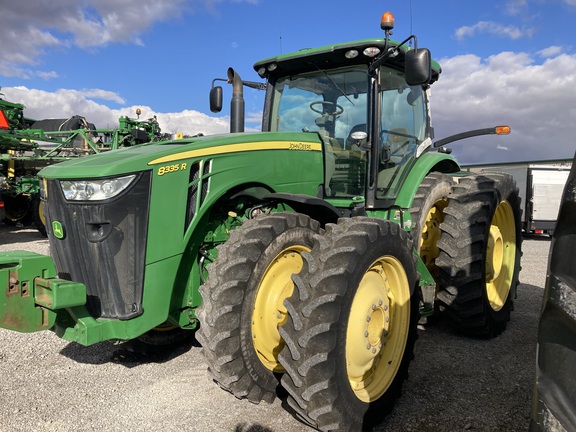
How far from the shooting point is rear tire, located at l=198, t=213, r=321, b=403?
107 inches

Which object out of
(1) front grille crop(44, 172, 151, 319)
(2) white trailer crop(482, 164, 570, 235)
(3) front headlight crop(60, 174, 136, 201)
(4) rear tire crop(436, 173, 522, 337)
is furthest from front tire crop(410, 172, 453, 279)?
(2) white trailer crop(482, 164, 570, 235)

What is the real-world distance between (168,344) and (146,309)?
4.15 ft

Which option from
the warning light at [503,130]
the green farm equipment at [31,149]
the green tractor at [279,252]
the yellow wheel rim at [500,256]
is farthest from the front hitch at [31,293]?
the green farm equipment at [31,149]

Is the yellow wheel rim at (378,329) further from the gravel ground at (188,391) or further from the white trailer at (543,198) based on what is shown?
the white trailer at (543,198)

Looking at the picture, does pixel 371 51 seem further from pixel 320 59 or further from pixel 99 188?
pixel 99 188

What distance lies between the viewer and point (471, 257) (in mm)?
4055

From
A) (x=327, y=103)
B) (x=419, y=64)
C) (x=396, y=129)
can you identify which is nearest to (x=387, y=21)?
(x=419, y=64)

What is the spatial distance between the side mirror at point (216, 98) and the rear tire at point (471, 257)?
7.64 ft

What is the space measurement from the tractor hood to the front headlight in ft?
0.12

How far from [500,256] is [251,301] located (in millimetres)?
3150

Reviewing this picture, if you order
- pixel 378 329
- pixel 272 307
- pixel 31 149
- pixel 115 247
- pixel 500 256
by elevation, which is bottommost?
pixel 378 329

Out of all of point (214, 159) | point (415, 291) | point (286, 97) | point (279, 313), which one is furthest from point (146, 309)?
point (286, 97)

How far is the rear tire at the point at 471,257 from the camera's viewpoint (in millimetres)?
4082

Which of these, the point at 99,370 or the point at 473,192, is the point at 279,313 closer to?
the point at 99,370
